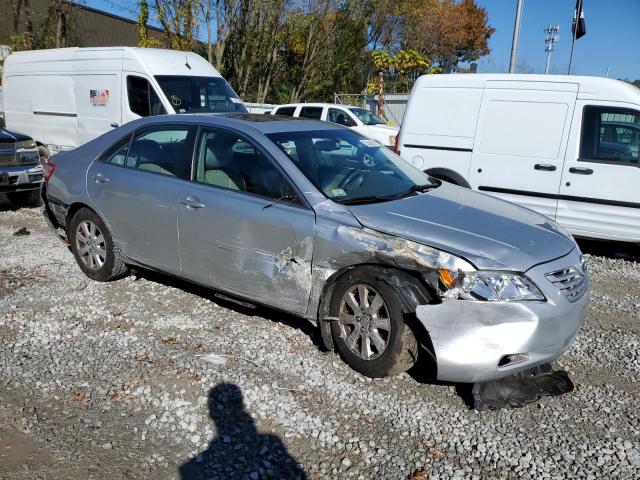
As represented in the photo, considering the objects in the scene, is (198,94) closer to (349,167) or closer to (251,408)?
(349,167)

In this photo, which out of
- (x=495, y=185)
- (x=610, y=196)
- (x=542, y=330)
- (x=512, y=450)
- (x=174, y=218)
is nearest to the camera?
(x=512, y=450)

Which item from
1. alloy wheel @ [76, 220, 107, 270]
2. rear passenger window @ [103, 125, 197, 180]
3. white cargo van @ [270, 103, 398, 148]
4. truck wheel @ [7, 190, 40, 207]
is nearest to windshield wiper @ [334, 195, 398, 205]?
rear passenger window @ [103, 125, 197, 180]

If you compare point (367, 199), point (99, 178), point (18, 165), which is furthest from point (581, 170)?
point (18, 165)

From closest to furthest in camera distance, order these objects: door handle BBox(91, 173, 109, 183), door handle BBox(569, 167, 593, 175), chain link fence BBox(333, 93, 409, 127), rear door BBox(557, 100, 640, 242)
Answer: door handle BBox(91, 173, 109, 183), rear door BBox(557, 100, 640, 242), door handle BBox(569, 167, 593, 175), chain link fence BBox(333, 93, 409, 127)

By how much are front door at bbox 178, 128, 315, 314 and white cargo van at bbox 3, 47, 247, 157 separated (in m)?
5.76

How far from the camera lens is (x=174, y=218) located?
176 inches

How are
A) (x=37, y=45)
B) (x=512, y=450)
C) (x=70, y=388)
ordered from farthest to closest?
(x=37, y=45) → (x=70, y=388) → (x=512, y=450)

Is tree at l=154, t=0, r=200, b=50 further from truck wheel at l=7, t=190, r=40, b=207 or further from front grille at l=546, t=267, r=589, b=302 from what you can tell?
front grille at l=546, t=267, r=589, b=302

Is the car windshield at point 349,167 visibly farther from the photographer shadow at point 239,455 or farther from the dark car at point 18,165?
the dark car at point 18,165

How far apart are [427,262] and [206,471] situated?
165 cm

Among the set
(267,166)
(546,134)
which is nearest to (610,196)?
(546,134)

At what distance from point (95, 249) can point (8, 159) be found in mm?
4228

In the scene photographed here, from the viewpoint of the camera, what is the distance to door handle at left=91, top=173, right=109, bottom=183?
5.03 metres

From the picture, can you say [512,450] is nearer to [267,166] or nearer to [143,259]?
[267,166]
